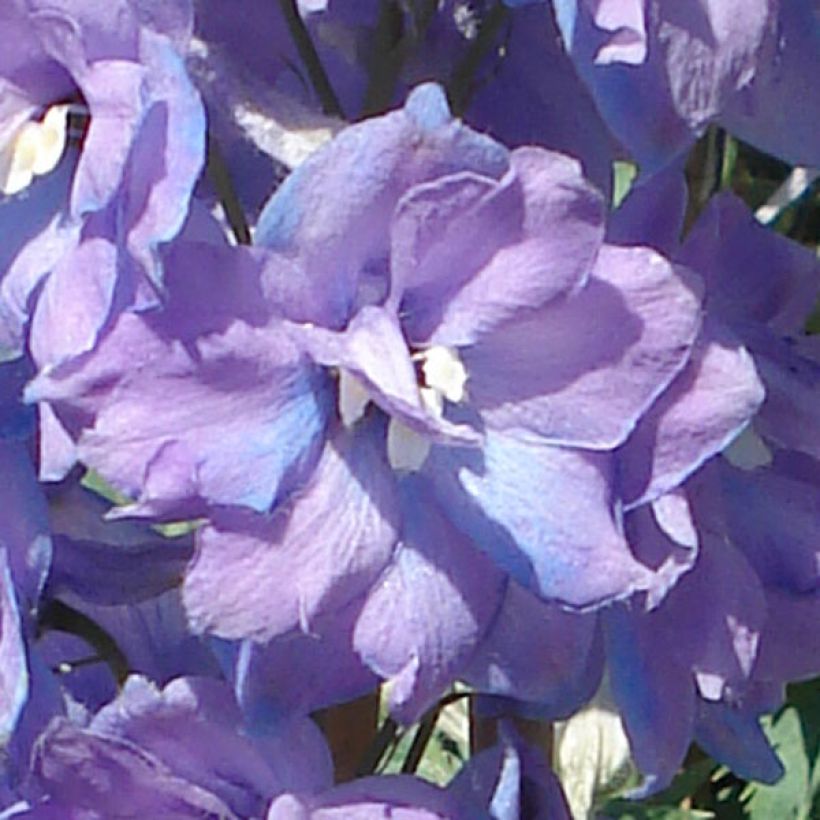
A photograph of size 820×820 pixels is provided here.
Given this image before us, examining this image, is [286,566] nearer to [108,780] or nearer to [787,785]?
[108,780]

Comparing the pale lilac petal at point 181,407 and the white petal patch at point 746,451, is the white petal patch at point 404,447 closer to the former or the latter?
the pale lilac petal at point 181,407

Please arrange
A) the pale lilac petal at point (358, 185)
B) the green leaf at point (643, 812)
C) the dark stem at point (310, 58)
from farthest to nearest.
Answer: the green leaf at point (643, 812) < the dark stem at point (310, 58) < the pale lilac petal at point (358, 185)

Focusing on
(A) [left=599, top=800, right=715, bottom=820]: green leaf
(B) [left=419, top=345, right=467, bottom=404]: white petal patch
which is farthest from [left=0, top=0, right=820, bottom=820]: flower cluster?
(A) [left=599, top=800, right=715, bottom=820]: green leaf

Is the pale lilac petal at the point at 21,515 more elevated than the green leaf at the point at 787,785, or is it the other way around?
the pale lilac petal at the point at 21,515

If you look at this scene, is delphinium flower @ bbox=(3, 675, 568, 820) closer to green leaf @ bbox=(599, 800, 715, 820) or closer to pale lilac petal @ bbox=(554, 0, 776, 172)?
pale lilac petal @ bbox=(554, 0, 776, 172)

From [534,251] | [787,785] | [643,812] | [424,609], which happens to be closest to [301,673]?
[424,609]

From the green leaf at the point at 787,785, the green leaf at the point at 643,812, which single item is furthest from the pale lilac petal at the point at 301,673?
the green leaf at the point at 787,785

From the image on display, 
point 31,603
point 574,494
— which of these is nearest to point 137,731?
point 31,603

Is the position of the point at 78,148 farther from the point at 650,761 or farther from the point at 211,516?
the point at 650,761
